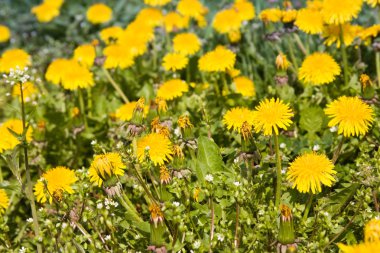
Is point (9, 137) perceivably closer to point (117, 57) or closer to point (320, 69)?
point (117, 57)

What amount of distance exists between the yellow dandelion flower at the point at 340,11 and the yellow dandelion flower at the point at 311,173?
3.24ft

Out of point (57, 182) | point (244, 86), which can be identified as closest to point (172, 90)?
point (244, 86)

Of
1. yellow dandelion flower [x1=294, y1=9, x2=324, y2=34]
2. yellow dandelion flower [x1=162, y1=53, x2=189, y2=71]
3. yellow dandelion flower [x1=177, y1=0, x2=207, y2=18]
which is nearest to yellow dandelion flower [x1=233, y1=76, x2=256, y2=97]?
yellow dandelion flower [x1=162, y1=53, x2=189, y2=71]

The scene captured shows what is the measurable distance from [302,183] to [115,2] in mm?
4122

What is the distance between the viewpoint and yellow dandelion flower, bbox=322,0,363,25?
2.74 metres

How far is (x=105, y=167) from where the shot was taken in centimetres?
202

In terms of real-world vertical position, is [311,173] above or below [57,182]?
below

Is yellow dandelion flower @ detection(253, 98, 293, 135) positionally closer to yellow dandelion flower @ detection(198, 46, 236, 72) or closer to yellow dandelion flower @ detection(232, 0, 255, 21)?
yellow dandelion flower @ detection(198, 46, 236, 72)

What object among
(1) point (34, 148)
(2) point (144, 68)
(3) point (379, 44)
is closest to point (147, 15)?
(2) point (144, 68)

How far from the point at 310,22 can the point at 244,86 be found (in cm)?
52

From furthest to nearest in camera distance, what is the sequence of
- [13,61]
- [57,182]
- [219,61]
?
1. [13,61]
2. [219,61]
3. [57,182]

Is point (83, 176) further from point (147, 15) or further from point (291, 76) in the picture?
point (147, 15)

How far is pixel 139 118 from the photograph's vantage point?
2342 millimetres

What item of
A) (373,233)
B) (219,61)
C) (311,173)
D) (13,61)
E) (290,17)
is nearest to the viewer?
(373,233)
